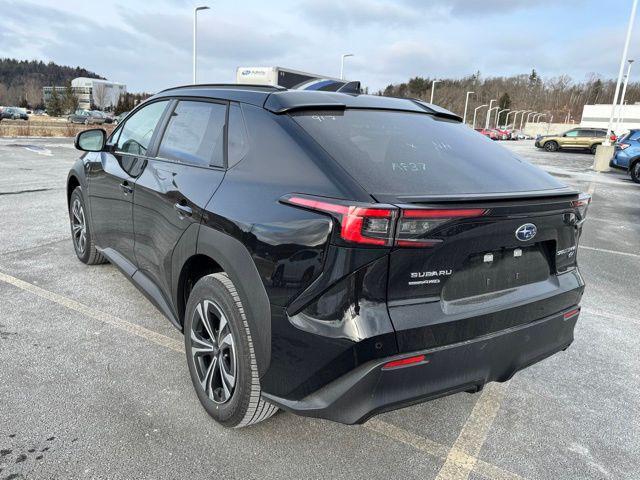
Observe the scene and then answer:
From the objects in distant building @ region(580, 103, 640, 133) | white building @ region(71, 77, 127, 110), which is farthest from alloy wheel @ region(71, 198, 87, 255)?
white building @ region(71, 77, 127, 110)

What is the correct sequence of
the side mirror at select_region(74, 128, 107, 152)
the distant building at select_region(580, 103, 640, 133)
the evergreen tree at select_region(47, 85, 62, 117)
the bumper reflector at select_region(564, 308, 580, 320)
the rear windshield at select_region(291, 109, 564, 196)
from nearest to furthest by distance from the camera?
the rear windshield at select_region(291, 109, 564, 196) → the bumper reflector at select_region(564, 308, 580, 320) → the side mirror at select_region(74, 128, 107, 152) → the distant building at select_region(580, 103, 640, 133) → the evergreen tree at select_region(47, 85, 62, 117)

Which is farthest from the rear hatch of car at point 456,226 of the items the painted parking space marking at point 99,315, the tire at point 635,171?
the tire at point 635,171

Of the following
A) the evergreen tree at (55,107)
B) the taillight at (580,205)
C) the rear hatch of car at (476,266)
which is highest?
the taillight at (580,205)

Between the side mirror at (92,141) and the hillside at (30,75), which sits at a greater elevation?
the hillside at (30,75)

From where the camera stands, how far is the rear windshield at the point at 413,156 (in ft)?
6.83

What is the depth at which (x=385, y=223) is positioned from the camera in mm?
1833

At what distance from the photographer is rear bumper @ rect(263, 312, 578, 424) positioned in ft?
6.26

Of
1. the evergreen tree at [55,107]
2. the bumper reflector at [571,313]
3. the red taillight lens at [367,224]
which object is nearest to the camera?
the red taillight lens at [367,224]

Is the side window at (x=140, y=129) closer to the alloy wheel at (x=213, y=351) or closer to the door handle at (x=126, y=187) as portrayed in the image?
the door handle at (x=126, y=187)

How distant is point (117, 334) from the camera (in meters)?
3.46

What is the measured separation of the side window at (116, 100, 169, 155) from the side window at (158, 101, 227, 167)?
289 millimetres

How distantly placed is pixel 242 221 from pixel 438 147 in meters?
1.09

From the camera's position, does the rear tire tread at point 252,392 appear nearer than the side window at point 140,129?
Yes

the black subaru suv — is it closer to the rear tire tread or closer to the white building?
the rear tire tread
